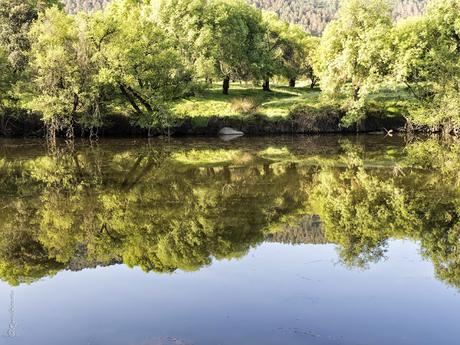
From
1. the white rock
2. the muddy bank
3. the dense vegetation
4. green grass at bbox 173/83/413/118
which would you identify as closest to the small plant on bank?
green grass at bbox 173/83/413/118

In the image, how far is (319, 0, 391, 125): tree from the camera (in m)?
48.6

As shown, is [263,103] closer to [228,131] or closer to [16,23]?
[228,131]

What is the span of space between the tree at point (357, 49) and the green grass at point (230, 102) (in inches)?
166

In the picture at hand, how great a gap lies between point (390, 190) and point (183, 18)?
3787 centimetres

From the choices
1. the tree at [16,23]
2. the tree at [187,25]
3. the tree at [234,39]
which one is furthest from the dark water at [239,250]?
the tree at [16,23]

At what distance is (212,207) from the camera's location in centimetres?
2136

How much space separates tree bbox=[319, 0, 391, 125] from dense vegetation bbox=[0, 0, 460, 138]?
102mm

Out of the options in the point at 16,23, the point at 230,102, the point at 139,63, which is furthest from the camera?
the point at 16,23

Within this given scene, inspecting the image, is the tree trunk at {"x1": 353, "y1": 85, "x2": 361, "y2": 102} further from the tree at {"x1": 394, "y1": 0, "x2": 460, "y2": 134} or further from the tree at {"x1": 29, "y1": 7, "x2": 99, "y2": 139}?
the tree at {"x1": 29, "y1": 7, "x2": 99, "y2": 139}

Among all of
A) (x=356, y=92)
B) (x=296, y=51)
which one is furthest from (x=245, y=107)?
(x=296, y=51)

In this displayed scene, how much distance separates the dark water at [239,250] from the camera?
35.4 ft

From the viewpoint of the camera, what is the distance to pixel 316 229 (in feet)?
59.6

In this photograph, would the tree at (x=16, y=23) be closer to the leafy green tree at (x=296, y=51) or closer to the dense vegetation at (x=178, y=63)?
the dense vegetation at (x=178, y=63)

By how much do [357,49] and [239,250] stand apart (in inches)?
1513
